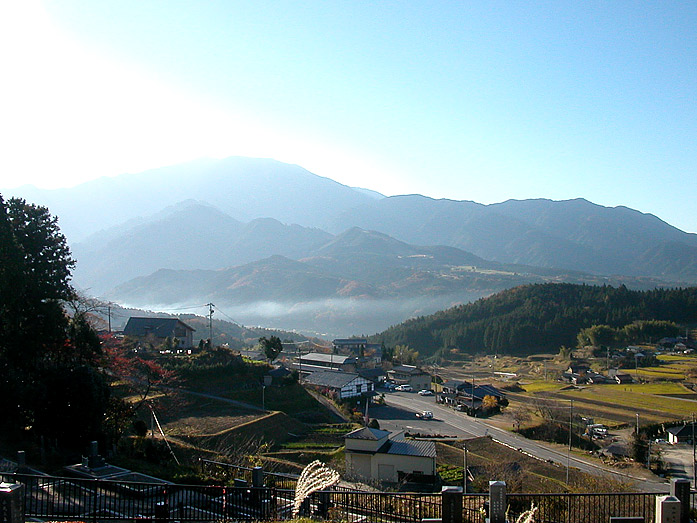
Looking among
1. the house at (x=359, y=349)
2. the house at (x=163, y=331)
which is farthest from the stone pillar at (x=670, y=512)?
the house at (x=359, y=349)

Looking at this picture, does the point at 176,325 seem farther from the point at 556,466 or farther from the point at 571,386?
the point at 571,386

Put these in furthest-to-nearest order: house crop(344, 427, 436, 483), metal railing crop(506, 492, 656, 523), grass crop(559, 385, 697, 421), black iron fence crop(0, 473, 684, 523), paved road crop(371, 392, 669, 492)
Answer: grass crop(559, 385, 697, 421) → paved road crop(371, 392, 669, 492) → house crop(344, 427, 436, 483) → metal railing crop(506, 492, 656, 523) → black iron fence crop(0, 473, 684, 523)

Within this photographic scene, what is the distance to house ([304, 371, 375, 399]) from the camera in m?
37.7

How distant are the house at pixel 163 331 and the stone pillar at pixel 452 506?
1357 inches

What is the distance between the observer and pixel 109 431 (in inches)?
634

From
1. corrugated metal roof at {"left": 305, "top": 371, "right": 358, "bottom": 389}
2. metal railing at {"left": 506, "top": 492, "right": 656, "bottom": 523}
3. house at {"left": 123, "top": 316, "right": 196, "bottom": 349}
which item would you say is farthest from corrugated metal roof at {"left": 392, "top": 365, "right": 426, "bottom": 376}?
metal railing at {"left": 506, "top": 492, "right": 656, "bottom": 523}

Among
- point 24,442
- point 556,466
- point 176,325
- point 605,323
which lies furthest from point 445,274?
point 24,442

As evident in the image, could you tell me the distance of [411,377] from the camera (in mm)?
51750

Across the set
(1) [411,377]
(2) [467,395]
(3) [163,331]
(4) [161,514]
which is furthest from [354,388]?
(4) [161,514]

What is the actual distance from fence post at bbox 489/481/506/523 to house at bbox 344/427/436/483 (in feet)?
41.5

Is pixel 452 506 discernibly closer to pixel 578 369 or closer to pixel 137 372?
pixel 137 372

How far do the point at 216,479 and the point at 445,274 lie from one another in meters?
184

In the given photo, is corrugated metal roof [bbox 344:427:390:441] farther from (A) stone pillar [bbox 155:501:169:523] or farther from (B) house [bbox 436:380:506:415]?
(B) house [bbox 436:380:506:415]

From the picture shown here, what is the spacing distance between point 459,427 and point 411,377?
18.9 meters
